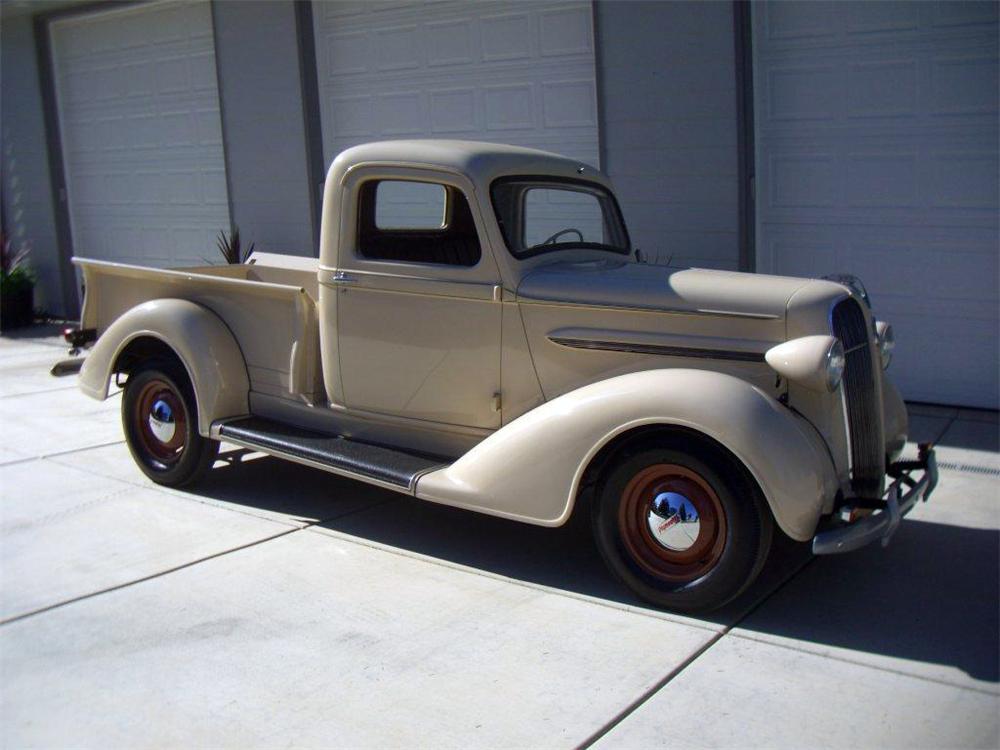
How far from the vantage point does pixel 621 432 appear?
4023 millimetres

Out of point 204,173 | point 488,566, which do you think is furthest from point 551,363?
point 204,173

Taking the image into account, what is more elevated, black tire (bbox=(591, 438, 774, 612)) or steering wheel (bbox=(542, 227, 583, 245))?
steering wheel (bbox=(542, 227, 583, 245))

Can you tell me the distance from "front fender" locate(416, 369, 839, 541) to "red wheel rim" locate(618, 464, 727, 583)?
21cm

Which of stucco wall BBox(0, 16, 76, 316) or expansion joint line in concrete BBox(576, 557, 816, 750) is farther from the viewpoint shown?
stucco wall BBox(0, 16, 76, 316)

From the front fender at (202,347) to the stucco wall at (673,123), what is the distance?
3.50m

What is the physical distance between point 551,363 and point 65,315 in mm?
10222

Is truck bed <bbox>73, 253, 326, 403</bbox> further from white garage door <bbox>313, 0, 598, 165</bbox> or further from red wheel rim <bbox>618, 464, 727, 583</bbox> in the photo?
white garage door <bbox>313, 0, 598, 165</bbox>

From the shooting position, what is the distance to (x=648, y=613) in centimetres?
408

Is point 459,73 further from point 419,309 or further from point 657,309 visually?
point 657,309

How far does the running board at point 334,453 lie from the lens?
466 centimetres

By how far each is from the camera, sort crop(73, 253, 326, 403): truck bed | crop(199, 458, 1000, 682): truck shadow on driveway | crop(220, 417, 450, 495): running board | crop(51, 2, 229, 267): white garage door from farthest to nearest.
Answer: crop(51, 2, 229, 267): white garage door
crop(73, 253, 326, 403): truck bed
crop(220, 417, 450, 495): running board
crop(199, 458, 1000, 682): truck shadow on driveway

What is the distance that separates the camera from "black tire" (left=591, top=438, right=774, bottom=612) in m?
3.87

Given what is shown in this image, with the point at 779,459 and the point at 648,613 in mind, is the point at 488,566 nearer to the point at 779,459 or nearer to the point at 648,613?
the point at 648,613

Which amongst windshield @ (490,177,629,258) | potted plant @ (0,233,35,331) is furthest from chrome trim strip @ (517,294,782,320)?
potted plant @ (0,233,35,331)
